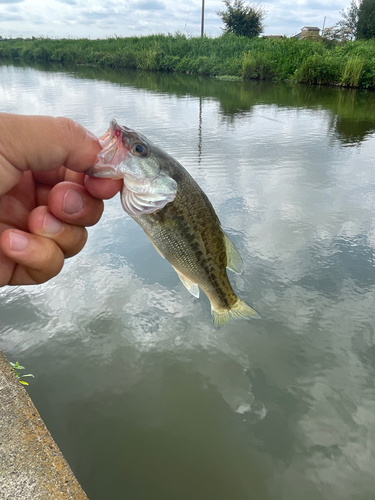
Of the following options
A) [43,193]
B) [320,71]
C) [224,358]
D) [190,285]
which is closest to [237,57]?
[320,71]

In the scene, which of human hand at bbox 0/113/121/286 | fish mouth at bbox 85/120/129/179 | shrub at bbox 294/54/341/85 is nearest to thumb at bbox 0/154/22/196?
human hand at bbox 0/113/121/286

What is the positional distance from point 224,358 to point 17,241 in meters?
2.46

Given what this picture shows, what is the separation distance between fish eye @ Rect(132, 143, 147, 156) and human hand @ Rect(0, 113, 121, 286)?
0.17m

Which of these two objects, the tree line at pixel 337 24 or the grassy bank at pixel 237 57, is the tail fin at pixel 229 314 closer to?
the grassy bank at pixel 237 57

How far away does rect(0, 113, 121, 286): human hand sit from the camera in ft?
4.93

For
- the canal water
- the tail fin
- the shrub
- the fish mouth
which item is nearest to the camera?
the fish mouth

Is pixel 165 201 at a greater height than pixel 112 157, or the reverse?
pixel 112 157

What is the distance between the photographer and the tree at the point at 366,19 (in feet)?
106

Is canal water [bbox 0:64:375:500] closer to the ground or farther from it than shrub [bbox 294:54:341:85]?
closer to the ground

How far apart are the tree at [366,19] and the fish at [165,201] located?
4048 cm

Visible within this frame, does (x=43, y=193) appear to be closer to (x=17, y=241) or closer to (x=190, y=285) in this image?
(x=17, y=241)

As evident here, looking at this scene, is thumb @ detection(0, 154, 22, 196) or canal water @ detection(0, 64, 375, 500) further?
canal water @ detection(0, 64, 375, 500)

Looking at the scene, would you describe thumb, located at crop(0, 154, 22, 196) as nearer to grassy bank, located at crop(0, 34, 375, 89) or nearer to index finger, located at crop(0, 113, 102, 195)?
index finger, located at crop(0, 113, 102, 195)

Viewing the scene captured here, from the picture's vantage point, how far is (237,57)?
25578mm
